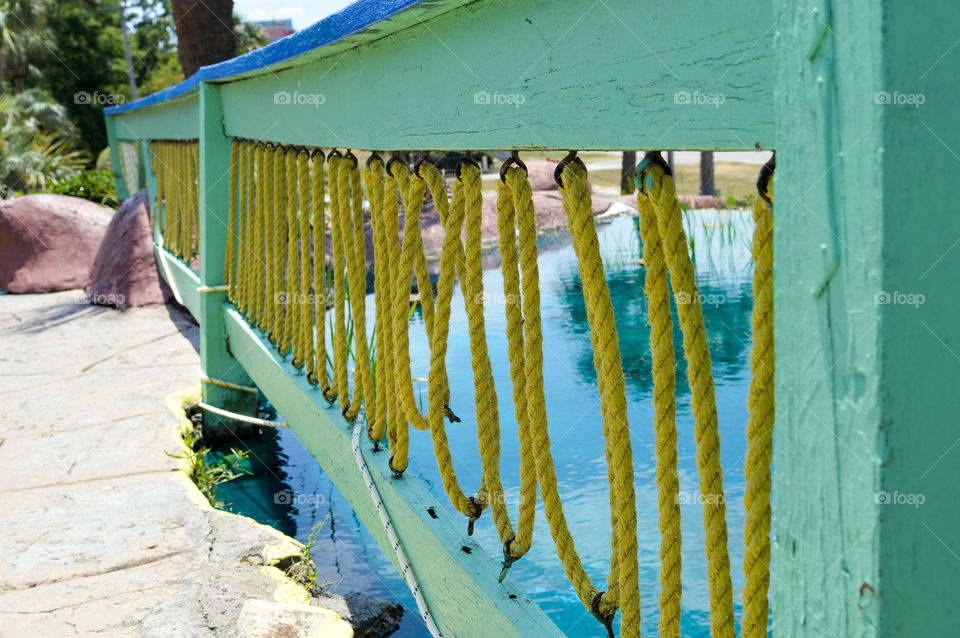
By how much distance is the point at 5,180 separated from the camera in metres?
15.3

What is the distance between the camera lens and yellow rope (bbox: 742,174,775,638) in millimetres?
939

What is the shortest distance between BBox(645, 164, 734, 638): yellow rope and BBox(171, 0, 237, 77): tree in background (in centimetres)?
826

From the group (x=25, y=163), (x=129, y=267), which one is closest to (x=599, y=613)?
(x=129, y=267)

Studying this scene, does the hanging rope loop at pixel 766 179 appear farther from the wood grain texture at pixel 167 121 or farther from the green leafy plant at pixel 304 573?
the wood grain texture at pixel 167 121

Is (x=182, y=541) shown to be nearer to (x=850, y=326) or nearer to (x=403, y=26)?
(x=403, y=26)

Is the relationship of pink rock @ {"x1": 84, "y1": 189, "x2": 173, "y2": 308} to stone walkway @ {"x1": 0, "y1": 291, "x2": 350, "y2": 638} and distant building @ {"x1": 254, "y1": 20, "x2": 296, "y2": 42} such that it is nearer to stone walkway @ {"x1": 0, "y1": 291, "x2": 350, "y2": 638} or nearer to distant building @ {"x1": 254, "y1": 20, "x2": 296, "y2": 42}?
stone walkway @ {"x1": 0, "y1": 291, "x2": 350, "y2": 638}

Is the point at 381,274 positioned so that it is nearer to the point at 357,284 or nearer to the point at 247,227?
the point at 357,284

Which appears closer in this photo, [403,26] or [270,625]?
[403,26]

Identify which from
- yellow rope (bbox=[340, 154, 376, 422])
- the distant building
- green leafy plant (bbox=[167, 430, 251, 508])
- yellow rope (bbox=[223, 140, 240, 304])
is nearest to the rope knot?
yellow rope (bbox=[340, 154, 376, 422])

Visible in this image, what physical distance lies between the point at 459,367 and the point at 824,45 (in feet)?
18.0

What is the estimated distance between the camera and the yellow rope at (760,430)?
94 cm

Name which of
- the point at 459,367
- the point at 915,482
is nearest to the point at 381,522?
the point at 915,482

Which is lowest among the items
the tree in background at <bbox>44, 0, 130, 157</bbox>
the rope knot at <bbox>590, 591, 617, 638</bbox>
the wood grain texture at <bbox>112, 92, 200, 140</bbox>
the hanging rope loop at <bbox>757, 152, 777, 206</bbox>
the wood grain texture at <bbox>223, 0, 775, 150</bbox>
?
the rope knot at <bbox>590, 591, 617, 638</bbox>

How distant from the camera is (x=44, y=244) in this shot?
29.9 feet
